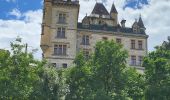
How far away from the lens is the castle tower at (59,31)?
6662 cm

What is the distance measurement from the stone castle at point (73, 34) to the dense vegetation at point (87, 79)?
88.9 ft

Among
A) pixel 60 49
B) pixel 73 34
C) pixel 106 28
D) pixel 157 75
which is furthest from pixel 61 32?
pixel 157 75

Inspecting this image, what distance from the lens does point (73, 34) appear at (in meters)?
68.5

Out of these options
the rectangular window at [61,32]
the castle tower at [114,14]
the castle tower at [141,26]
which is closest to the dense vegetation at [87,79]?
the rectangular window at [61,32]

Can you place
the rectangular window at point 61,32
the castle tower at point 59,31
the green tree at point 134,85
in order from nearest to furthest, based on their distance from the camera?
the green tree at point 134,85, the castle tower at point 59,31, the rectangular window at point 61,32

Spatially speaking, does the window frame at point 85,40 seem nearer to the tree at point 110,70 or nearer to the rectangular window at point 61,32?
the rectangular window at point 61,32

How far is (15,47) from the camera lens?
3697 cm

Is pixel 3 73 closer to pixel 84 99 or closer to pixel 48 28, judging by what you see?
pixel 84 99

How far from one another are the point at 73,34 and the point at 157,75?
3285 cm

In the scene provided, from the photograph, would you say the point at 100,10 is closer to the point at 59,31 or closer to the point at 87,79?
the point at 59,31

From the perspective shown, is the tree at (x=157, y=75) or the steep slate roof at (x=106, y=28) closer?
the tree at (x=157, y=75)

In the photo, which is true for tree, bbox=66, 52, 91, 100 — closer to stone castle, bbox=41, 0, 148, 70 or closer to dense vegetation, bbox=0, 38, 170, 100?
dense vegetation, bbox=0, 38, 170, 100

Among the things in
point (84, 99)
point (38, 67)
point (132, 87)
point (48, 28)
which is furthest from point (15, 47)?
point (48, 28)

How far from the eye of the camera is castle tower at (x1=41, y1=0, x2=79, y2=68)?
219ft
